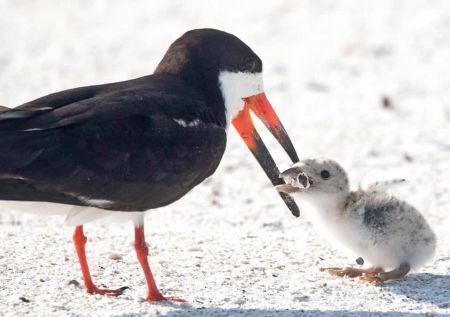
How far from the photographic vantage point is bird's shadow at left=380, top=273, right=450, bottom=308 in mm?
6328

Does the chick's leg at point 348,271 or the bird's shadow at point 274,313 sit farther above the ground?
the chick's leg at point 348,271

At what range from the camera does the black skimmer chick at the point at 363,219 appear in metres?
6.81

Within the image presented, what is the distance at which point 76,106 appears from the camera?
6121mm

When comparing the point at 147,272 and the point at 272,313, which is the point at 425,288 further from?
the point at 147,272

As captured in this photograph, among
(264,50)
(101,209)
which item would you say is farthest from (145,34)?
(101,209)

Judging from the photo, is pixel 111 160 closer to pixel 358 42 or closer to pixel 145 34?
pixel 358 42

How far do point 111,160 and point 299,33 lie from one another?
978 centimetres

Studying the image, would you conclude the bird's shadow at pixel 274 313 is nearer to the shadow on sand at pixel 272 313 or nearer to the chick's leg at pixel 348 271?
the shadow on sand at pixel 272 313

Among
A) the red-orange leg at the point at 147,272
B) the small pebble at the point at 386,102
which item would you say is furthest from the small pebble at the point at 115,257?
the small pebble at the point at 386,102

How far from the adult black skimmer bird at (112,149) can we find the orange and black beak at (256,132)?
1.70 ft

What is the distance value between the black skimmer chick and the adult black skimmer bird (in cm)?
72

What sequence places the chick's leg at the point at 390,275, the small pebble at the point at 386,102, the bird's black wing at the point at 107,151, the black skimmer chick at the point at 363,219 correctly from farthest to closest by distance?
the small pebble at the point at 386,102
the black skimmer chick at the point at 363,219
the chick's leg at the point at 390,275
the bird's black wing at the point at 107,151

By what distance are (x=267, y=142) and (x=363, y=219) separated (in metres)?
3.98

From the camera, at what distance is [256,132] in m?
7.40
